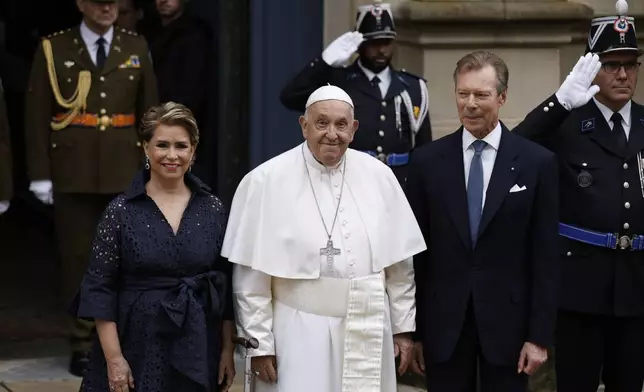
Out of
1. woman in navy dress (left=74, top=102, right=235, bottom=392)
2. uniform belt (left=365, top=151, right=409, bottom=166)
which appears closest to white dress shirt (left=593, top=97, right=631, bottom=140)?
uniform belt (left=365, top=151, right=409, bottom=166)

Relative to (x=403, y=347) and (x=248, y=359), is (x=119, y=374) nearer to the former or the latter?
(x=248, y=359)

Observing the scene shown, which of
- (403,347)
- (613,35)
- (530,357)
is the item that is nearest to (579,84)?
(613,35)

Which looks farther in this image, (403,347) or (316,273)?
(403,347)

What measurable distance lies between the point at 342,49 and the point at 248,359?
6.93 feet

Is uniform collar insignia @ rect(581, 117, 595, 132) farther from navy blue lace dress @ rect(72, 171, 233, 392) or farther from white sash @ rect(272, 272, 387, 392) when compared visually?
navy blue lace dress @ rect(72, 171, 233, 392)

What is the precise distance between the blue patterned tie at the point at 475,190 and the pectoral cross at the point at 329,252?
18.4 inches

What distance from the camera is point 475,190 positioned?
4875 millimetres

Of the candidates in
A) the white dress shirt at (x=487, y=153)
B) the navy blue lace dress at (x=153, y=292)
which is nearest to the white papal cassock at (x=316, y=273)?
the navy blue lace dress at (x=153, y=292)

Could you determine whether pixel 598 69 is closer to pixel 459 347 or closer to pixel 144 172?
pixel 459 347

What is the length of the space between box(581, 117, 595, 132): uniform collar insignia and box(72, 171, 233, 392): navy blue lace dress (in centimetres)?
153

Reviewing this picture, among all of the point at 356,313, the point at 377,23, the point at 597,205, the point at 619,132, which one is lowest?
the point at 356,313

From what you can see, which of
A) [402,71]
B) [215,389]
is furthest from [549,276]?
[402,71]

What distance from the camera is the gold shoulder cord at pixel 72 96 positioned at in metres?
6.68

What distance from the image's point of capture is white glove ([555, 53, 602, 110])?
207 inches
